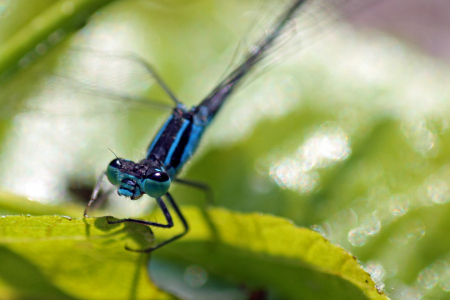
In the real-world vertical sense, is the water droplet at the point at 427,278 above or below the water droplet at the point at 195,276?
above

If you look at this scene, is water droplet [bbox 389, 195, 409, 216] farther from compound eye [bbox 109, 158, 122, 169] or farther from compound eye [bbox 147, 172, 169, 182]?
compound eye [bbox 109, 158, 122, 169]

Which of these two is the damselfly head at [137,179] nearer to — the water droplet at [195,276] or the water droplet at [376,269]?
the water droplet at [195,276]

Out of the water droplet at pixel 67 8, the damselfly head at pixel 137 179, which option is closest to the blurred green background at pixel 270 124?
the water droplet at pixel 67 8

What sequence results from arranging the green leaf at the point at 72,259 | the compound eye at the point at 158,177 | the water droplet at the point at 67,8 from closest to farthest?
the green leaf at the point at 72,259
the compound eye at the point at 158,177
the water droplet at the point at 67,8

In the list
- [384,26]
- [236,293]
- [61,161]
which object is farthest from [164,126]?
[384,26]

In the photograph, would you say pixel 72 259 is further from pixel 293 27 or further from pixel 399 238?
pixel 293 27

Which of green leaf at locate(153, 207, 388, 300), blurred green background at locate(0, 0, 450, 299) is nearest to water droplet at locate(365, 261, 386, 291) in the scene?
blurred green background at locate(0, 0, 450, 299)

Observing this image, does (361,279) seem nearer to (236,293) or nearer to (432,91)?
(236,293)
